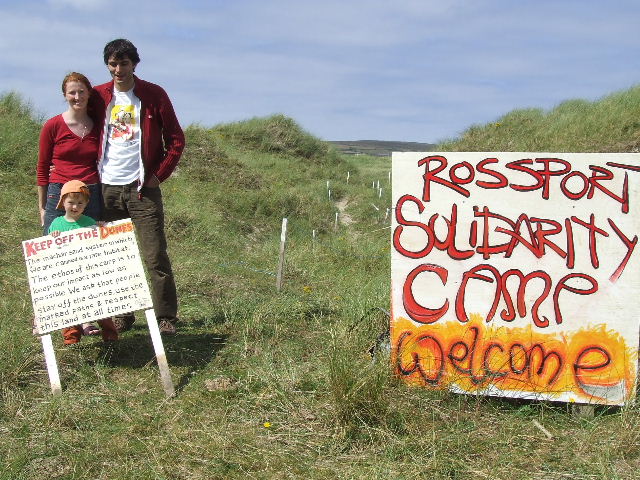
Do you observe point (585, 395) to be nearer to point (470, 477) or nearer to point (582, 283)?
point (582, 283)

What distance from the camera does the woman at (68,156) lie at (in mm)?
4398

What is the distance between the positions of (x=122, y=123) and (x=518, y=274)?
8.91ft

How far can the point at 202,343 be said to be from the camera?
4.81 meters

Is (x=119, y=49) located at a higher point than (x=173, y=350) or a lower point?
higher

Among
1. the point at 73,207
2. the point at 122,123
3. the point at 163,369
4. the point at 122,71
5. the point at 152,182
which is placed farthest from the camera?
the point at 152,182

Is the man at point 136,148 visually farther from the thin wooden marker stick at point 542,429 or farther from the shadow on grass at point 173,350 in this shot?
the thin wooden marker stick at point 542,429

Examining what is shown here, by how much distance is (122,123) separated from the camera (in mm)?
4508

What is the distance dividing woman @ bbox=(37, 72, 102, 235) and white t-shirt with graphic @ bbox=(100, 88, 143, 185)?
8 centimetres

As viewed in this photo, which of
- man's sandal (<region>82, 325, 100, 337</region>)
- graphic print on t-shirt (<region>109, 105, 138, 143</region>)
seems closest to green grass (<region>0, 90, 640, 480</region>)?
man's sandal (<region>82, 325, 100, 337</region>)

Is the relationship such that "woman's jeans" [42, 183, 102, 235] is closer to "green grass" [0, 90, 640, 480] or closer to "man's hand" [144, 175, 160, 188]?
"man's hand" [144, 175, 160, 188]

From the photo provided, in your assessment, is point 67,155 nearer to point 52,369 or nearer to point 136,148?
point 136,148

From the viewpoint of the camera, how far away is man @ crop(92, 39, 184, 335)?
4.49 meters

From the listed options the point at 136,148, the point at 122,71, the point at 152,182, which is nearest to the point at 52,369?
the point at 152,182

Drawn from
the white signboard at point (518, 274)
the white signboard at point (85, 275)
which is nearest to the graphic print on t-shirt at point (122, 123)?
the white signboard at point (85, 275)
